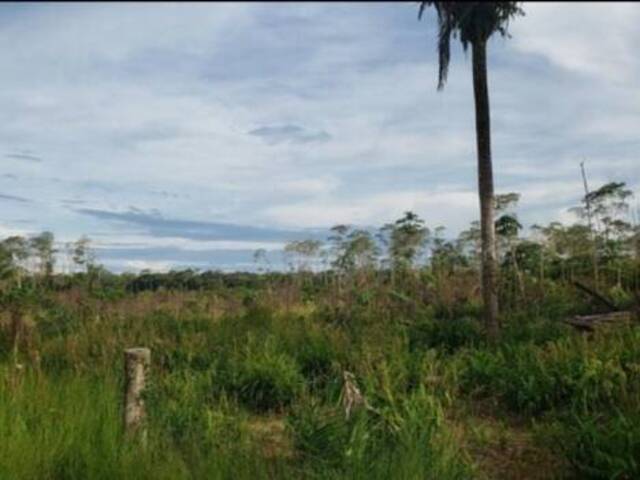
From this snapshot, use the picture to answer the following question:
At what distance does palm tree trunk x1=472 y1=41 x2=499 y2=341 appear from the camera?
11281 millimetres

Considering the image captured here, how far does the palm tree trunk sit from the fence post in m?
6.86

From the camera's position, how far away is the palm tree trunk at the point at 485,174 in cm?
1128

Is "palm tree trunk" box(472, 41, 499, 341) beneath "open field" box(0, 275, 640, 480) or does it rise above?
above

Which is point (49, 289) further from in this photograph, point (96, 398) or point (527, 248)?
point (96, 398)

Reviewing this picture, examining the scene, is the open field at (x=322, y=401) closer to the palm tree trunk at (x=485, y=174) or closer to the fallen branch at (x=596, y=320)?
the fallen branch at (x=596, y=320)

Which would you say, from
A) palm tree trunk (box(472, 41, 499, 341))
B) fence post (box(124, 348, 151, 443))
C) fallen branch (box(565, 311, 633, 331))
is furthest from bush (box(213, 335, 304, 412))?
palm tree trunk (box(472, 41, 499, 341))

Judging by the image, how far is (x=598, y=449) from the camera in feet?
16.7

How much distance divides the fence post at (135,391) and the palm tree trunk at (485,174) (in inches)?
270

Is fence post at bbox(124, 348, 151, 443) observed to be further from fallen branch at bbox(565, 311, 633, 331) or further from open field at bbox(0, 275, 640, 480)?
fallen branch at bbox(565, 311, 633, 331)

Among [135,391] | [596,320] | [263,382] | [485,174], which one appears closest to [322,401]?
[263,382]

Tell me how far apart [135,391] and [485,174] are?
7.43m

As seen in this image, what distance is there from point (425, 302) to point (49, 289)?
10.0 metres

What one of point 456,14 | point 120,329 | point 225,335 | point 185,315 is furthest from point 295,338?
point 456,14

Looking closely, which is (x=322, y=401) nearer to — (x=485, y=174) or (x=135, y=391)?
(x=135, y=391)
